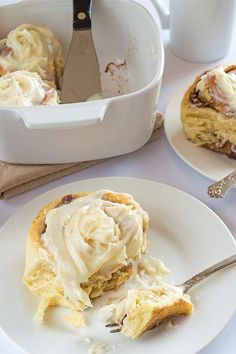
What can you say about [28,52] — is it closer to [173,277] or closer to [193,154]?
[193,154]

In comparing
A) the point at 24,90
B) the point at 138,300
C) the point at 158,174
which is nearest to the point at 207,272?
the point at 138,300

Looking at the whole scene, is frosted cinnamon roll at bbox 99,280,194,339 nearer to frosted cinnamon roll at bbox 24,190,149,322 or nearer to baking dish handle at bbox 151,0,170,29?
frosted cinnamon roll at bbox 24,190,149,322

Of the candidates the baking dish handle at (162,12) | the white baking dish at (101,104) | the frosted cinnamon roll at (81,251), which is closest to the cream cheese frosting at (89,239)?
the frosted cinnamon roll at (81,251)

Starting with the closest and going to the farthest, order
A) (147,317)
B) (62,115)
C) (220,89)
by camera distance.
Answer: (147,317)
(62,115)
(220,89)

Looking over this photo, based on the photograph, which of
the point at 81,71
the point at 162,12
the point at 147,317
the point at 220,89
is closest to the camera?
the point at 147,317

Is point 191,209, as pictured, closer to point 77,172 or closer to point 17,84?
point 77,172

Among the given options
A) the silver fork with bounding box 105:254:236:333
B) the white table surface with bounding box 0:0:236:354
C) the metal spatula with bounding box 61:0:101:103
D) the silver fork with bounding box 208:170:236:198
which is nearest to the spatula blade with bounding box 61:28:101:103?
the metal spatula with bounding box 61:0:101:103

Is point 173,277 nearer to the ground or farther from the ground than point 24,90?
nearer to the ground

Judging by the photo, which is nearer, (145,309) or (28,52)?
(145,309)
